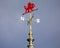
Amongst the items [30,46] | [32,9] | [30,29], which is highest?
[32,9]

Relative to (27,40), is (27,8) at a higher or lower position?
higher

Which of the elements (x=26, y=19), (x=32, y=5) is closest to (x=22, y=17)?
(x=26, y=19)

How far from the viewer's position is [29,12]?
57.6 metres

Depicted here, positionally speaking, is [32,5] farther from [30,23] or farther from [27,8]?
[30,23]

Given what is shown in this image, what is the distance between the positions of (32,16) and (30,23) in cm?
186

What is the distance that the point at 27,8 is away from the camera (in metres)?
56.9

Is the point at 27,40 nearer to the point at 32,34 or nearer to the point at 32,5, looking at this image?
the point at 32,34

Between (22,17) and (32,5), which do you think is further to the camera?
(22,17)

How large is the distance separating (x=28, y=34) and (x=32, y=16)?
5.76 meters

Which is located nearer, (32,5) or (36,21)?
(32,5)

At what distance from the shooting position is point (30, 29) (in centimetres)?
6272

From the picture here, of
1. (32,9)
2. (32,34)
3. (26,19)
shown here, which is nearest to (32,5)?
(32,9)

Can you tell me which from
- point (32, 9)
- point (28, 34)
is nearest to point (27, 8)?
point (32, 9)

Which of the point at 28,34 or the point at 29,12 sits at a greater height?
the point at 29,12
